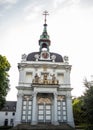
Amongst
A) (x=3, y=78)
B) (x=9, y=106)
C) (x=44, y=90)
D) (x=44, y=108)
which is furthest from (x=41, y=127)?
(x=9, y=106)

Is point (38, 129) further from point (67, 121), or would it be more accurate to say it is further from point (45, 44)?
point (45, 44)

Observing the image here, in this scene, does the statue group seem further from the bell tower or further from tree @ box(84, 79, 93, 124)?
tree @ box(84, 79, 93, 124)

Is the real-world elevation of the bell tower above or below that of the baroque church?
above

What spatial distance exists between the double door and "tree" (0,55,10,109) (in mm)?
5758

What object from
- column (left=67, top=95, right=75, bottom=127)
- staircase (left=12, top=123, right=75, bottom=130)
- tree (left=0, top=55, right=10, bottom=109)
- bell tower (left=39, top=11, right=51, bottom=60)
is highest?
bell tower (left=39, top=11, right=51, bottom=60)

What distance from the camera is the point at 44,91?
25875mm

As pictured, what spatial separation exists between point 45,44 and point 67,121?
1461 cm

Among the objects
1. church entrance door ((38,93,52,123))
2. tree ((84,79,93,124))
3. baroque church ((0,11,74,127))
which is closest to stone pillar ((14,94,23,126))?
baroque church ((0,11,74,127))

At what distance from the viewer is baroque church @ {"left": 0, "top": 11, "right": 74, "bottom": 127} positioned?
996 inches

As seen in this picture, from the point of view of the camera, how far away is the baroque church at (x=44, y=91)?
2530 centimetres

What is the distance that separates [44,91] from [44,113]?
329 cm

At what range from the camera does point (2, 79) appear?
2311 centimetres

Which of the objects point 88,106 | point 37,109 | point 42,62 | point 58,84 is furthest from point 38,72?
→ point 88,106

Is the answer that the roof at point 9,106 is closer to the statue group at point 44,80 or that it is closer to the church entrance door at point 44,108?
the church entrance door at point 44,108
